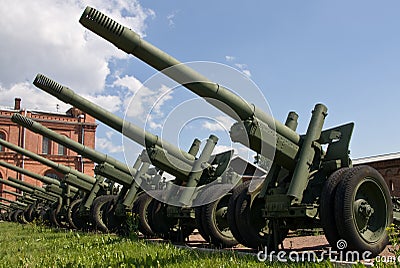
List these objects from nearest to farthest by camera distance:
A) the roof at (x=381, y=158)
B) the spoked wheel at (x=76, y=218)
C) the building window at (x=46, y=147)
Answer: the spoked wheel at (x=76, y=218) → the roof at (x=381, y=158) → the building window at (x=46, y=147)

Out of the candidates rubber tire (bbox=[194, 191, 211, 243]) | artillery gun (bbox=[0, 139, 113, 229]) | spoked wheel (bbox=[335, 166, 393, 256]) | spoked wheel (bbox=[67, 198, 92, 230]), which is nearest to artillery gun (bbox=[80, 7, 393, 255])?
spoked wheel (bbox=[335, 166, 393, 256])

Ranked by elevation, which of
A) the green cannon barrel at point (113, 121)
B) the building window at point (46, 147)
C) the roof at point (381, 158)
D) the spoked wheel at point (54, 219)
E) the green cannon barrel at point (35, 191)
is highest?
the roof at point (381, 158)

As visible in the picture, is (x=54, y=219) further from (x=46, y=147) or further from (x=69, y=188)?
(x=46, y=147)

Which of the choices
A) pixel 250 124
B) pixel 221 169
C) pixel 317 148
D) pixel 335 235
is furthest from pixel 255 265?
pixel 221 169

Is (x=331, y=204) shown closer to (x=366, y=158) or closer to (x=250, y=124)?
(x=250, y=124)

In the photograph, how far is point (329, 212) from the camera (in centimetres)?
579

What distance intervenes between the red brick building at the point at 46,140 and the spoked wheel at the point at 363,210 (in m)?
36.3

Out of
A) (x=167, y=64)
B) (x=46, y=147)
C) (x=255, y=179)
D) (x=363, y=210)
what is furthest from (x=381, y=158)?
(x=46, y=147)

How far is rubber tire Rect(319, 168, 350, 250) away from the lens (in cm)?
576

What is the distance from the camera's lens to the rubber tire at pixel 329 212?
5.76 metres

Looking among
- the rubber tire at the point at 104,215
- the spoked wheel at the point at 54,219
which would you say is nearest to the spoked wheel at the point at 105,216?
the rubber tire at the point at 104,215

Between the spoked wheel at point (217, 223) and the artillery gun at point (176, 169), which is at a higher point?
the artillery gun at point (176, 169)

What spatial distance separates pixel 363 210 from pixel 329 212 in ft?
1.58

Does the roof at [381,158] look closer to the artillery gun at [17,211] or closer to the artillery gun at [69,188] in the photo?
the artillery gun at [69,188]
